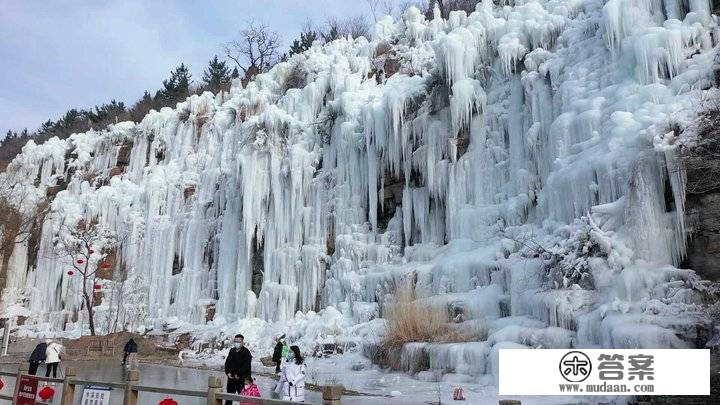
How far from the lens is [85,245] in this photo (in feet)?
94.3

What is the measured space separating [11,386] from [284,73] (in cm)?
1878

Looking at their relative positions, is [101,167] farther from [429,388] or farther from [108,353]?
[429,388]

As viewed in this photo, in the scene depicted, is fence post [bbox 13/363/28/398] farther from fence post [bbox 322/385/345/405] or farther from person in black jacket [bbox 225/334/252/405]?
fence post [bbox 322/385/345/405]

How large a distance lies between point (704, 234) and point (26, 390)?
34.0ft

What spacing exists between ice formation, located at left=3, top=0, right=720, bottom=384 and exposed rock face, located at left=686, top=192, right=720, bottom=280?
0.80 ft

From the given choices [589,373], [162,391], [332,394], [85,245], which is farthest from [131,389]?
[85,245]

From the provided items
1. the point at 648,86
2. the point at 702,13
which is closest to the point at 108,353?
the point at 648,86

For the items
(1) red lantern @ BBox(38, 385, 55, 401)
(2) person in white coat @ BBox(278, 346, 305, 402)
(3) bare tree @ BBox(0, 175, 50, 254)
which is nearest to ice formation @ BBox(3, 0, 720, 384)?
(3) bare tree @ BBox(0, 175, 50, 254)

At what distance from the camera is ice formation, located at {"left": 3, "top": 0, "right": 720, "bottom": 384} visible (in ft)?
34.4

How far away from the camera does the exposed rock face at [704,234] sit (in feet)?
31.7

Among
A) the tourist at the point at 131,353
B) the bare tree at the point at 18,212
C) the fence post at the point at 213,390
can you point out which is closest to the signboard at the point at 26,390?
the fence post at the point at 213,390

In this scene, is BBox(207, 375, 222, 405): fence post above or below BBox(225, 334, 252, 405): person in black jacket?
below

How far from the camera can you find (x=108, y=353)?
2234cm

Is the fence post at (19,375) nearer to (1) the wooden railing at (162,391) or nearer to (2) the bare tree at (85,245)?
(1) the wooden railing at (162,391)
